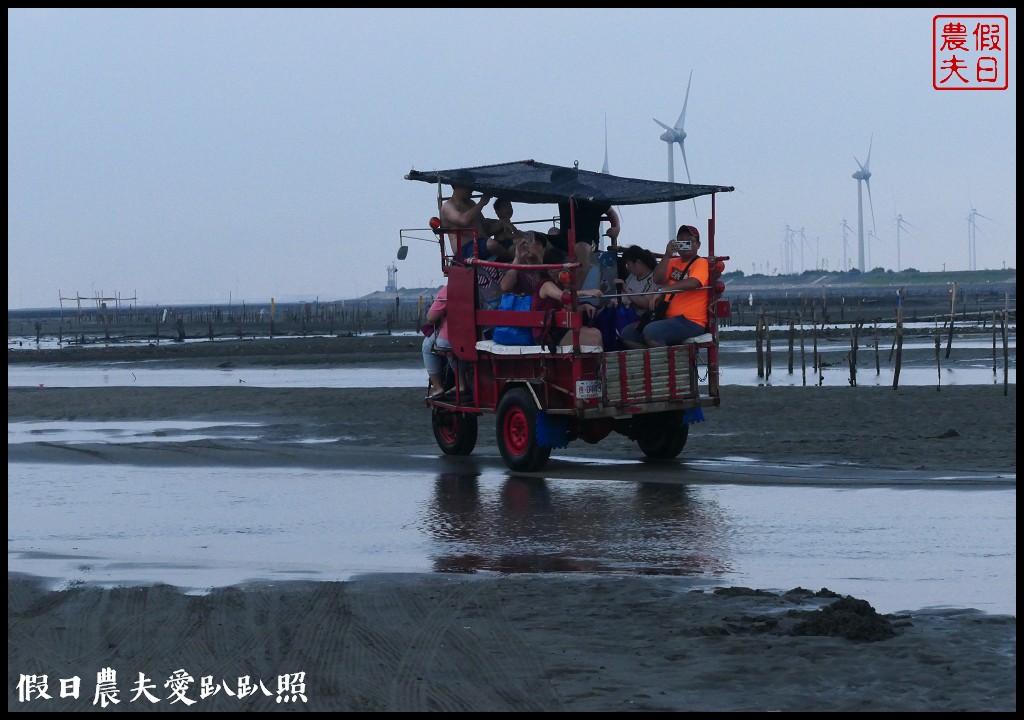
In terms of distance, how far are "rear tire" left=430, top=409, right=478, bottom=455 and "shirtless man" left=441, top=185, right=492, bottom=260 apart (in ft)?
6.81

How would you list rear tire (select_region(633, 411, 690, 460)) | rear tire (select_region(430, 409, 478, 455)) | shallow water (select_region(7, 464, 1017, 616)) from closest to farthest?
shallow water (select_region(7, 464, 1017, 616)), rear tire (select_region(633, 411, 690, 460)), rear tire (select_region(430, 409, 478, 455))

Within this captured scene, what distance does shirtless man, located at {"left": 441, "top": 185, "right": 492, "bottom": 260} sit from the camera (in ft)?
51.0

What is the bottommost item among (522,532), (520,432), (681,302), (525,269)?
(522,532)

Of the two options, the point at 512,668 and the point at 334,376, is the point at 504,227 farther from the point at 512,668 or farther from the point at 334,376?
the point at 334,376

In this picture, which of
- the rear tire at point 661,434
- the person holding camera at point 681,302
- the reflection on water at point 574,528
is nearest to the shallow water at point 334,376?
the rear tire at point 661,434

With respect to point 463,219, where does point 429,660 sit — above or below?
below

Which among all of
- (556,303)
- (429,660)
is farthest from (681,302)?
(429,660)

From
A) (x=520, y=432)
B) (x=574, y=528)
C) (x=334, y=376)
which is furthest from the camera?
(x=334, y=376)

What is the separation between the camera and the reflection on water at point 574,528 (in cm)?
962

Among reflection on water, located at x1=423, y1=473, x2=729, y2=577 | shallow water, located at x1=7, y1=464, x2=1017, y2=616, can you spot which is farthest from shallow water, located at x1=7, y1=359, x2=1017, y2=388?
shallow water, located at x1=7, y1=464, x2=1017, y2=616

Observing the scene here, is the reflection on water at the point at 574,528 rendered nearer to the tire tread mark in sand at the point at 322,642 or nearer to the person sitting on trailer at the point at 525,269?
the tire tread mark in sand at the point at 322,642

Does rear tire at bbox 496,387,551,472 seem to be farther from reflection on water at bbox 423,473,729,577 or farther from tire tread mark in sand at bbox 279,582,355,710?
tire tread mark in sand at bbox 279,582,355,710

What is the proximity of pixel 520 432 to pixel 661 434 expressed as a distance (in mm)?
1772

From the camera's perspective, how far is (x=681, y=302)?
15.3 meters
